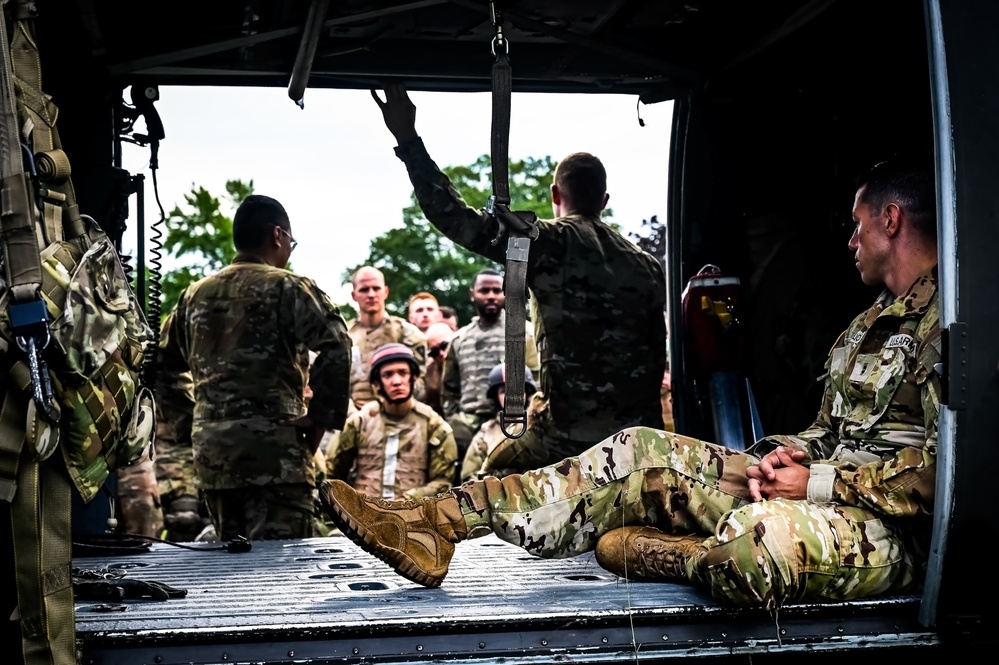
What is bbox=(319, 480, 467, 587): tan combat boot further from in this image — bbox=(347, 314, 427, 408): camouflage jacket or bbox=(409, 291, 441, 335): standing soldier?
bbox=(409, 291, 441, 335): standing soldier

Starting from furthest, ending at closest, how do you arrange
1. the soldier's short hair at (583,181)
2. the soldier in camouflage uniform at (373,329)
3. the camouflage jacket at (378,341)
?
the soldier in camouflage uniform at (373,329), the camouflage jacket at (378,341), the soldier's short hair at (583,181)

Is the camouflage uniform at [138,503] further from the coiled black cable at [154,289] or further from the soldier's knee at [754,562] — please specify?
the soldier's knee at [754,562]

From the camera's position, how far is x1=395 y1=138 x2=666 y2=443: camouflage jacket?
464cm

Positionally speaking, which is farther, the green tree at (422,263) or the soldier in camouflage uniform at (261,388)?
the green tree at (422,263)

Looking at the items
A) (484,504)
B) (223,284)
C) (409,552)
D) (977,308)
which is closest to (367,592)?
(409,552)

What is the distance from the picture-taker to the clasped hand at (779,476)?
3.10 m

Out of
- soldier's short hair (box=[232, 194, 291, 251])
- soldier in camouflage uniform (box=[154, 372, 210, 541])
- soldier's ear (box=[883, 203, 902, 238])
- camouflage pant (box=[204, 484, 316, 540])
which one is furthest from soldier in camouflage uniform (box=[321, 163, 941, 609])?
soldier in camouflage uniform (box=[154, 372, 210, 541])

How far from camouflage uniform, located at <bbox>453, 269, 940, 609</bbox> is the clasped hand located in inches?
2.5

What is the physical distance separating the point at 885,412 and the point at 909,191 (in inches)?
24.8

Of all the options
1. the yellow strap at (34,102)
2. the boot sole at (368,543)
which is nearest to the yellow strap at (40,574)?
the yellow strap at (34,102)

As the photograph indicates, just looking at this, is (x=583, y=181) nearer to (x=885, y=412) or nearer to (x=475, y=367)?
(x=885, y=412)

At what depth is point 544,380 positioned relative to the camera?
15.5 feet

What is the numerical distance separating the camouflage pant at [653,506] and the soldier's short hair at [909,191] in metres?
0.84

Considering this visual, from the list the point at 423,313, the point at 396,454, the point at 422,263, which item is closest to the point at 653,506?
the point at 396,454
